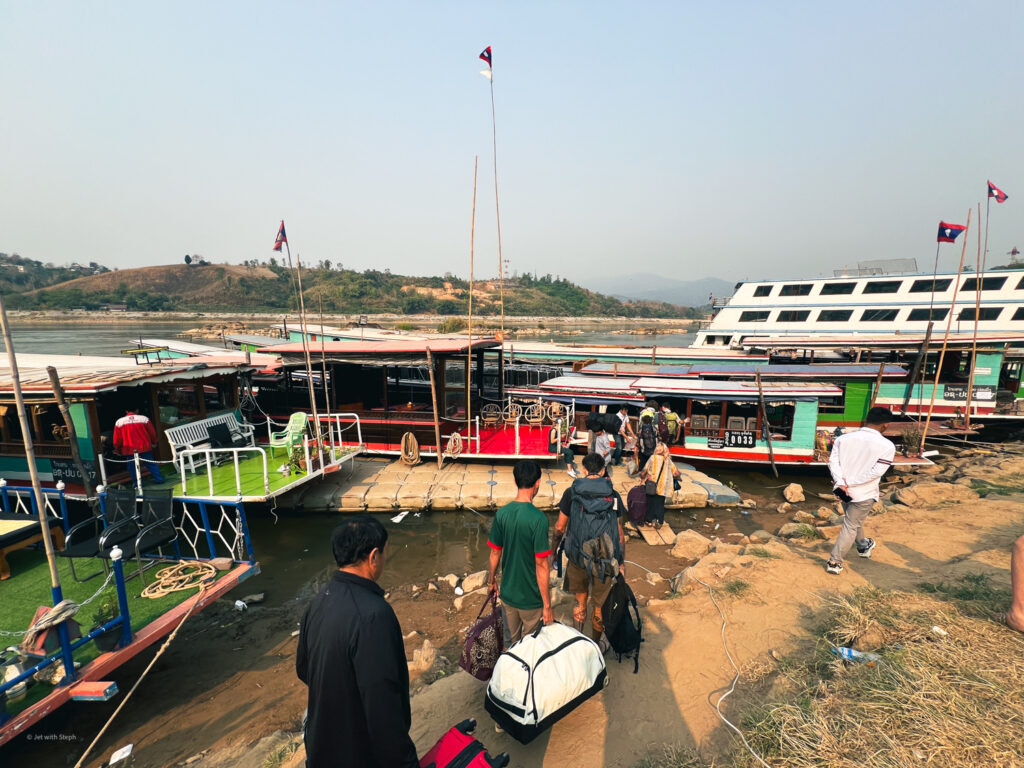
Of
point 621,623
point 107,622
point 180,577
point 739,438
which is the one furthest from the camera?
point 739,438

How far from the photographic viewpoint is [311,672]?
7.11 ft

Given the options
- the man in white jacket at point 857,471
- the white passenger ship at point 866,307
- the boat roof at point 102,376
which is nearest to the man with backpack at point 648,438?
the man in white jacket at point 857,471

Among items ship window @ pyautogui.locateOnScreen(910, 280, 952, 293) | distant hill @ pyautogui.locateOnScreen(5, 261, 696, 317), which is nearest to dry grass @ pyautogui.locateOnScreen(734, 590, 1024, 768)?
ship window @ pyautogui.locateOnScreen(910, 280, 952, 293)

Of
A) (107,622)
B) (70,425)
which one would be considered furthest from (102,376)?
(107,622)

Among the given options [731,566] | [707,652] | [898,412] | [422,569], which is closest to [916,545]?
[731,566]

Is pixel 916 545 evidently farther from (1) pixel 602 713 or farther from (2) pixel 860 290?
(2) pixel 860 290

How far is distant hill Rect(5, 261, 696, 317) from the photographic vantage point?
9694cm

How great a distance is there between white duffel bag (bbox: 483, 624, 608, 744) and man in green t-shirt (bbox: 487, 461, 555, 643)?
0.72ft

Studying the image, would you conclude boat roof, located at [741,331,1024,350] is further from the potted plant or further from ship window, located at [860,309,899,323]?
the potted plant

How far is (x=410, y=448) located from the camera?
1224 centimetres

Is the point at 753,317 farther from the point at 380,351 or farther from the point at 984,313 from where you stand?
the point at 380,351

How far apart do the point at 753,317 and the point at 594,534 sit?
27.4m

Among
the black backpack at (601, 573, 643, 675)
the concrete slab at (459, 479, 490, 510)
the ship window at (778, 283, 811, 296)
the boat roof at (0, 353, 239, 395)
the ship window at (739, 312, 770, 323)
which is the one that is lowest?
the concrete slab at (459, 479, 490, 510)

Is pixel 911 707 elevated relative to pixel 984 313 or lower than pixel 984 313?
lower
